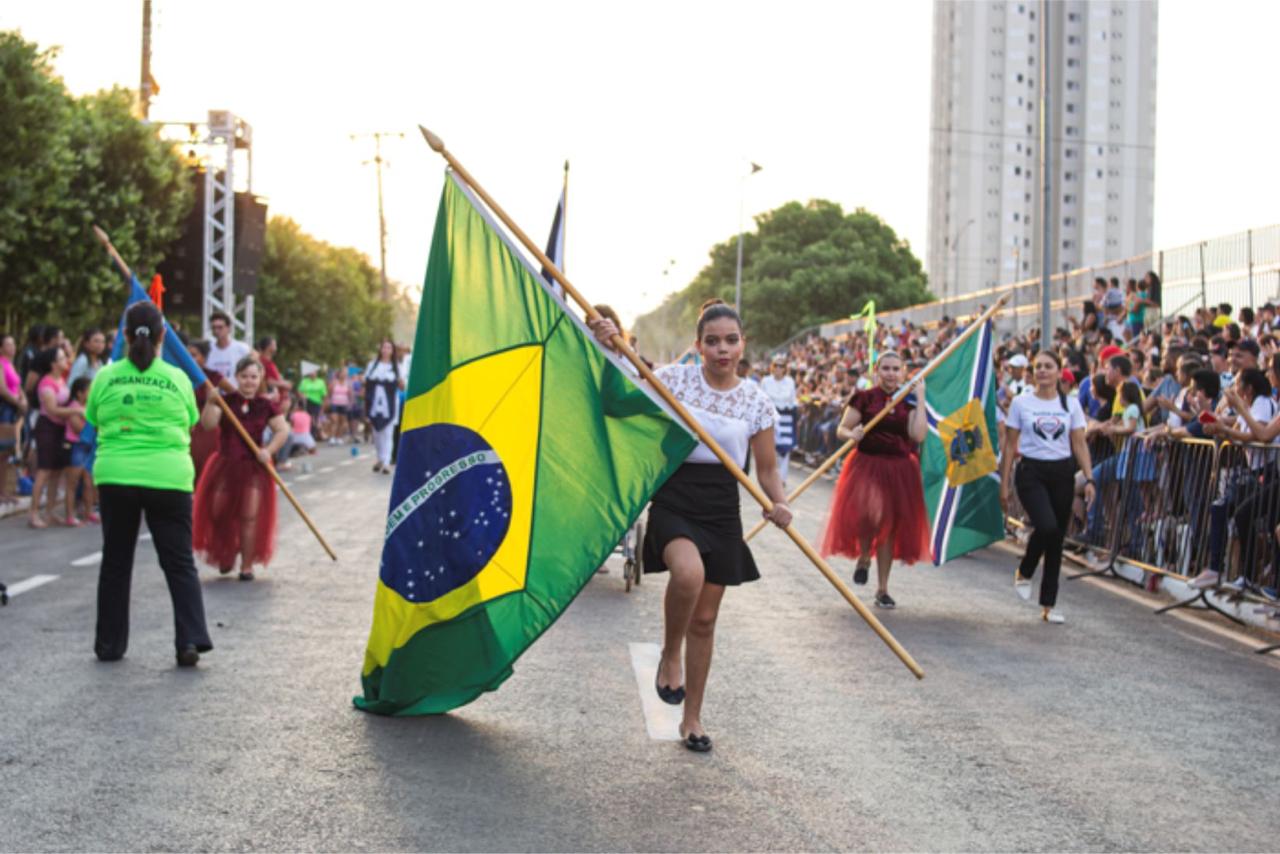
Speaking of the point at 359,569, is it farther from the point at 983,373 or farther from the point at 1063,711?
the point at 1063,711

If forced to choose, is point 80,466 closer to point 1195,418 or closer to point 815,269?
point 1195,418

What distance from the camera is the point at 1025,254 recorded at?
433 ft

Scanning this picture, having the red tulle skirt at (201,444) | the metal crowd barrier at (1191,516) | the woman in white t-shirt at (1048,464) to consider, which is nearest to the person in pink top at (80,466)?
the red tulle skirt at (201,444)

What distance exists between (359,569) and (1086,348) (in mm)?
15396

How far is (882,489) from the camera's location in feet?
36.9

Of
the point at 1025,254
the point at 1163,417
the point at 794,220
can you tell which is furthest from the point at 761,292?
the point at 1163,417

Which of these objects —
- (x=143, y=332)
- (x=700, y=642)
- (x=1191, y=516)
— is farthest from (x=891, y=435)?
(x=143, y=332)

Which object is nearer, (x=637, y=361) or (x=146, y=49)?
(x=637, y=361)

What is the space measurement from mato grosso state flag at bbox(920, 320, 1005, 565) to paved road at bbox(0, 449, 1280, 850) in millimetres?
2126

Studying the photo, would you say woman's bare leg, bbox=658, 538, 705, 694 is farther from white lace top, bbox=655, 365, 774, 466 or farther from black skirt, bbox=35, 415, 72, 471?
black skirt, bbox=35, 415, 72, 471

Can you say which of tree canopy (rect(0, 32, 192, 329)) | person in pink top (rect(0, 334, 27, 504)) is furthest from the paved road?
tree canopy (rect(0, 32, 192, 329))

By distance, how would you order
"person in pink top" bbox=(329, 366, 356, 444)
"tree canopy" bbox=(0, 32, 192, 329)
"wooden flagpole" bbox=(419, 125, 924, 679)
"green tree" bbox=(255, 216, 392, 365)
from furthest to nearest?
"green tree" bbox=(255, 216, 392, 365), "person in pink top" bbox=(329, 366, 356, 444), "tree canopy" bbox=(0, 32, 192, 329), "wooden flagpole" bbox=(419, 125, 924, 679)

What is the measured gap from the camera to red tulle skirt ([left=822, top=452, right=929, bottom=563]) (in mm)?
11219

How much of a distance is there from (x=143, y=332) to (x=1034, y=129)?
130057 mm
